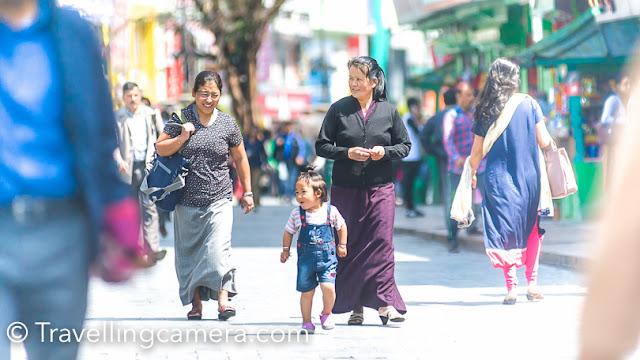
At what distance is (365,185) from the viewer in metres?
7.43

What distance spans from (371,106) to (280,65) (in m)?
57.7

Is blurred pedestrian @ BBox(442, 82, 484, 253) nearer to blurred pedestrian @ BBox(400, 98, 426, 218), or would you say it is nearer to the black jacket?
the black jacket

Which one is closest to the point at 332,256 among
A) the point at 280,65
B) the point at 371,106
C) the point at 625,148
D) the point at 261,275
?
the point at 371,106

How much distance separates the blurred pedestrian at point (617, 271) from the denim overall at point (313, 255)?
5.38 meters

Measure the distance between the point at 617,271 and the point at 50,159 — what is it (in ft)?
6.57

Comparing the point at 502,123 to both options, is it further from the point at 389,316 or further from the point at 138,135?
the point at 138,135

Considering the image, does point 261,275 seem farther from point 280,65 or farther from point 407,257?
point 280,65

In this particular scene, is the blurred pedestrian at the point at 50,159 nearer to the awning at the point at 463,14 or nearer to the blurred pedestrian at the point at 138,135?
the blurred pedestrian at the point at 138,135

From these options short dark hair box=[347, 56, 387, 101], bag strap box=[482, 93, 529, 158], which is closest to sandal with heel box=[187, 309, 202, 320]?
short dark hair box=[347, 56, 387, 101]

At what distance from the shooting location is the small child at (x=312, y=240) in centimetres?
692

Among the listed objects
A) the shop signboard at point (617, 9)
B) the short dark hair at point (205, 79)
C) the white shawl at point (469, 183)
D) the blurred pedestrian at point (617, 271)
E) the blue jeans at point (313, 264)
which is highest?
the shop signboard at point (617, 9)

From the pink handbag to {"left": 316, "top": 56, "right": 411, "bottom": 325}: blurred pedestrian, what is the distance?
1.66 meters

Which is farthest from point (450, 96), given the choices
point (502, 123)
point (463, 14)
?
point (463, 14)

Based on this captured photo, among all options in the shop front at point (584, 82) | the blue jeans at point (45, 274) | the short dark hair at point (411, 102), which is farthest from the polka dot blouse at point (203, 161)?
the short dark hair at point (411, 102)
